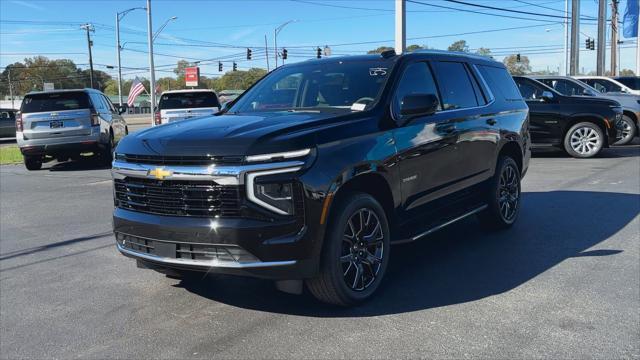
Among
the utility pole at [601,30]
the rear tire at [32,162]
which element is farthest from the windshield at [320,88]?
the utility pole at [601,30]

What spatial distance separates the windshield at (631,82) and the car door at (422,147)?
654 inches

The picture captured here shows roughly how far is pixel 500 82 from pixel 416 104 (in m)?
2.67

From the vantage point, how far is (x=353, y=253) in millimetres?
4301

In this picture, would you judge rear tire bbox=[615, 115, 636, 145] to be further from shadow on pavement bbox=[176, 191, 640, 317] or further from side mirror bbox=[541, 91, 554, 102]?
shadow on pavement bbox=[176, 191, 640, 317]

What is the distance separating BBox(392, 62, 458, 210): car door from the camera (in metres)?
4.77

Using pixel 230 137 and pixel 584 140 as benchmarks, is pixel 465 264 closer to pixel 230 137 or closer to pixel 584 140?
pixel 230 137

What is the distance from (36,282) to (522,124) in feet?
18.3

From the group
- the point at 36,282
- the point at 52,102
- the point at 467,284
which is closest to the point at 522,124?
the point at 467,284

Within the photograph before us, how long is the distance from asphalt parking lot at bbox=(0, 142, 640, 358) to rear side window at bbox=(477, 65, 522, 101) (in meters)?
1.57

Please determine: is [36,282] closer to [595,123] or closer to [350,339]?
[350,339]

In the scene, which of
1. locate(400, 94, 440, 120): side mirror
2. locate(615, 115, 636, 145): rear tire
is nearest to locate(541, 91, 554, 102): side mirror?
locate(615, 115, 636, 145): rear tire

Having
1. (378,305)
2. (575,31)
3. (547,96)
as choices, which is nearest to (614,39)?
(575,31)

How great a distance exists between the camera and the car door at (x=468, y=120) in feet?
18.5

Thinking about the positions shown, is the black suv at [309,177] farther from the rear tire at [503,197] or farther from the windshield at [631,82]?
the windshield at [631,82]
